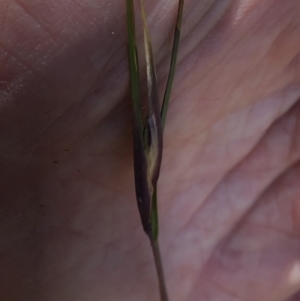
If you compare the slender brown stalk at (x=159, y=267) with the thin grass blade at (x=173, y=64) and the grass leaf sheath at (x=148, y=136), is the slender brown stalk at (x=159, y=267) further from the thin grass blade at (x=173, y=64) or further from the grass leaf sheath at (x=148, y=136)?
the thin grass blade at (x=173, y=64)

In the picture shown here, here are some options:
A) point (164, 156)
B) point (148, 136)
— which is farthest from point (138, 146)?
point (164, 156)

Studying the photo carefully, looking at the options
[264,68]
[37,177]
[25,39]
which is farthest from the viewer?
[264,68]

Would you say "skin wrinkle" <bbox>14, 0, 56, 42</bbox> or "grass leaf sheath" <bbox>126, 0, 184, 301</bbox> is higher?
"skin wrinkle" <bbox>14, 0, 56, 42</bbox>

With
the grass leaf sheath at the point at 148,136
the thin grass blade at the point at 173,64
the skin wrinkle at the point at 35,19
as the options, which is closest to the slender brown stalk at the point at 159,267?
the grass leaf sheath at the point at 148,136

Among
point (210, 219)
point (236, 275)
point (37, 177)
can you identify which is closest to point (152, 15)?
point (37, 177)

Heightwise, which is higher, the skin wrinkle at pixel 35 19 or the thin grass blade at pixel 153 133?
the skin wrinkle at pixel 35 19

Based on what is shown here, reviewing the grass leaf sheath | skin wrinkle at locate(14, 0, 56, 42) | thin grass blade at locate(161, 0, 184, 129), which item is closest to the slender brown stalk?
the grass leaf sheath

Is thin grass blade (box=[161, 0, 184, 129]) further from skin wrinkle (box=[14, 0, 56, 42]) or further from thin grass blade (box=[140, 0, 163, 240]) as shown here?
skin wrinkle (box=[14, 0, 56, 42])

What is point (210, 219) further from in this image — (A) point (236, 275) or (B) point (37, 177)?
(B) point (37, 177)
